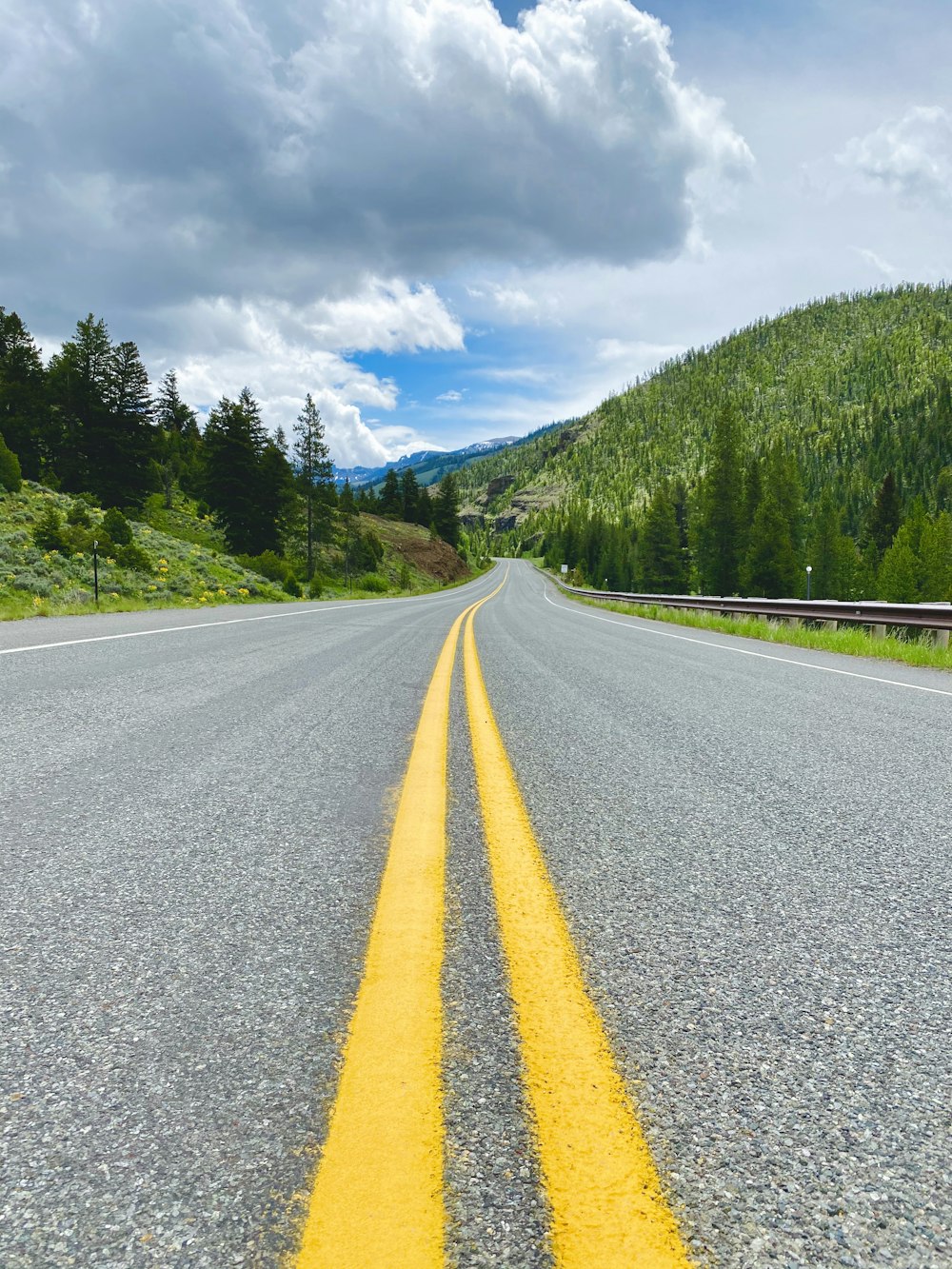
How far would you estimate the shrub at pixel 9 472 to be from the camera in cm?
1983

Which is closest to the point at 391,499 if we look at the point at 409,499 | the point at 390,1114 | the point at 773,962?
the point at 409,499

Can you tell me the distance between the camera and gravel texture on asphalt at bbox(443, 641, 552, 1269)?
845 mm

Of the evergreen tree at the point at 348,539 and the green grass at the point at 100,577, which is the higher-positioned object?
the evergreen tree at the point at 348,539

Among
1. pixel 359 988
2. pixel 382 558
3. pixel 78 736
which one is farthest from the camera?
pixel 382 558

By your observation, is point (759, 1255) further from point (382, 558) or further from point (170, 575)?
point (382, 558)

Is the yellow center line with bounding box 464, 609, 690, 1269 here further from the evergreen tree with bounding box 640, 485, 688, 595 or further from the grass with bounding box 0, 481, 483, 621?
the evergreen tree with bounding box 640, 485, 688, 595

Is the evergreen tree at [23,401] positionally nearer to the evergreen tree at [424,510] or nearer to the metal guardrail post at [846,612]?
the metal guardrail post at [846,612]

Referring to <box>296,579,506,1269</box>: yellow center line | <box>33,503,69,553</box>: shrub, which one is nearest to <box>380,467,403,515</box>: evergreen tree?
<box>33,503,69,553</box>: shrub

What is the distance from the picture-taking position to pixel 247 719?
4.14m

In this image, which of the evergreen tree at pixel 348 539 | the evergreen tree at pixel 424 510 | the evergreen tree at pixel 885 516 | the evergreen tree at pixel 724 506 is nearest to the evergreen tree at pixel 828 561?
the evergreen tree at pixel 724 506

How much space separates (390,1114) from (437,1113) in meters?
0.07

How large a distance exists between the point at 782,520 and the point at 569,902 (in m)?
58.5

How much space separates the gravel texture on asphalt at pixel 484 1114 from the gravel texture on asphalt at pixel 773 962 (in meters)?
0.20

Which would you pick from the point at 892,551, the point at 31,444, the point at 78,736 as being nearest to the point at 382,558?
the point at 31,444
